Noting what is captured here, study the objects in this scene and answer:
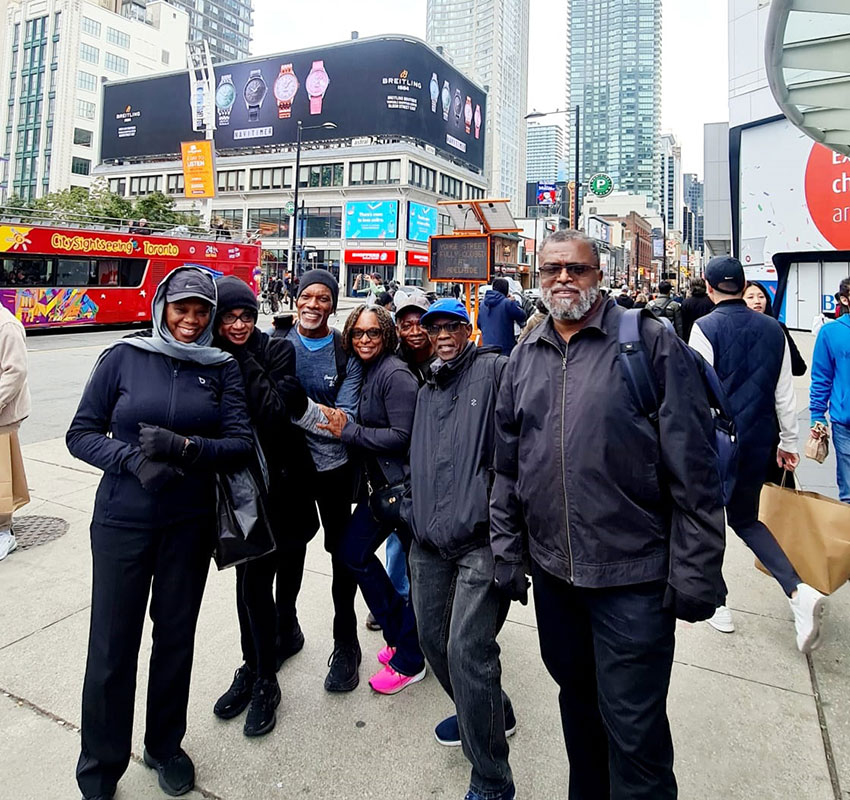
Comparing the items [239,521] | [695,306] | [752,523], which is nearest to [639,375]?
[239,521]

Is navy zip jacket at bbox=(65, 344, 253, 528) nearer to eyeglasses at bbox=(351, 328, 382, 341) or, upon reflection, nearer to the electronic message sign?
eyeglasses at bbox=(351, 328, 382, 341)

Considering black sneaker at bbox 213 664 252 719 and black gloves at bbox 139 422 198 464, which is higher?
black gloves at bbox 139 422 198 464

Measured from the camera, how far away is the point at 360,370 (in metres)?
3.15

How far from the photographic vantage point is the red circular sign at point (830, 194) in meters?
14.6

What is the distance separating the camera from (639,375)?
72.4 inches

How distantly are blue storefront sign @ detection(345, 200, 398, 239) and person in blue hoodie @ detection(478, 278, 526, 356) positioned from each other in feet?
171

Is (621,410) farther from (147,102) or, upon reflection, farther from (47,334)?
(147,102)

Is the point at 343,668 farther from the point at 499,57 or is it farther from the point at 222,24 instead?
the point at 499,57

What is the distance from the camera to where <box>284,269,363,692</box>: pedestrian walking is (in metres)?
3.06

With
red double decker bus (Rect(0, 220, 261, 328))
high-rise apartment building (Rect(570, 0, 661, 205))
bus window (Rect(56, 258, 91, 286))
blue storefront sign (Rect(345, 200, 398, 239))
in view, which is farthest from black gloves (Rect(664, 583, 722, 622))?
high-rise apartment building (Rect(570, 0, 661, 205))

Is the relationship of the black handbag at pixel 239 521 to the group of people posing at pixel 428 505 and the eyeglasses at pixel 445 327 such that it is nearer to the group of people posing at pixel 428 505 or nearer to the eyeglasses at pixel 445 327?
the group of people posing at pixel 428 505

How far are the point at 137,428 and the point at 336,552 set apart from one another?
1.24 m

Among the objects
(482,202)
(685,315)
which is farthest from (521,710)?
(482,202)

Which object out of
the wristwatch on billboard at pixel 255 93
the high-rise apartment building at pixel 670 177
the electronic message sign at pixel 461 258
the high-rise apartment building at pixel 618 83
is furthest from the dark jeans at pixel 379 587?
the high-rise apartment building at pixel 618 83
